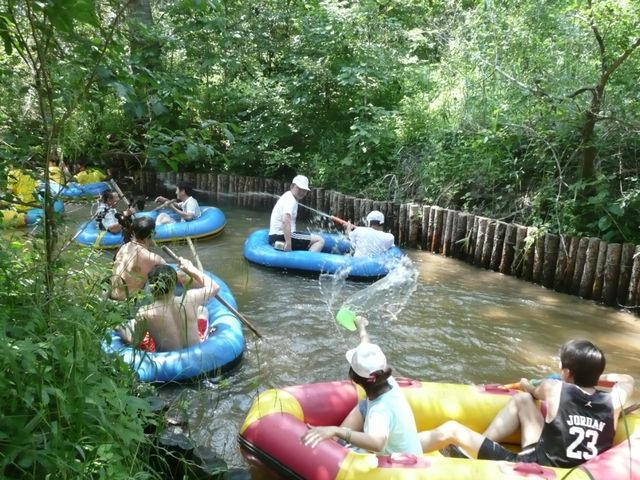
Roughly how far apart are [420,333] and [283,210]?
109 inches

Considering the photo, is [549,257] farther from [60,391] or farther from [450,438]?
[60,391]

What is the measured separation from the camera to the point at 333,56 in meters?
12.7

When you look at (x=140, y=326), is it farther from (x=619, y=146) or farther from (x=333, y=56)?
(x=333, y=56)

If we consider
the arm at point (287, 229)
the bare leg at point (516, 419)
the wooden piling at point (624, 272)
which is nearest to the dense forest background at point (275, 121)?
the wooden piling at point (624, 272)

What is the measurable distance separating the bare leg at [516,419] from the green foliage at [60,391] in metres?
2.28

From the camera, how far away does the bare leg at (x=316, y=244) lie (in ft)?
27.5

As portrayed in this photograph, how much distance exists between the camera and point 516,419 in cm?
370

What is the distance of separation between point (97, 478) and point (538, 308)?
5974mm

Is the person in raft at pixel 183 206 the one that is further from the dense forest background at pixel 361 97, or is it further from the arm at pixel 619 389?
the arm at pixel 619 389

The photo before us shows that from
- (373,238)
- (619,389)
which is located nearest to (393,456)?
(619,389)

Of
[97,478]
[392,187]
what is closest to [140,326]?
[97,478]

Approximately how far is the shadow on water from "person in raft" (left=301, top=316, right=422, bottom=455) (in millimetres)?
1118

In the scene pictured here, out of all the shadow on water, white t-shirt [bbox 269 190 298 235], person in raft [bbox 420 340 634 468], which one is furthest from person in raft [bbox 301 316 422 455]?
white t-shirt [bbox 269 190 298 235]

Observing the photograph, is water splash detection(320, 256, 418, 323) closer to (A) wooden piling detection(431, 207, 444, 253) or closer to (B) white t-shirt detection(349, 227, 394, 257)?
(B) white t-shirt detection(349, 227, 394, 257)
